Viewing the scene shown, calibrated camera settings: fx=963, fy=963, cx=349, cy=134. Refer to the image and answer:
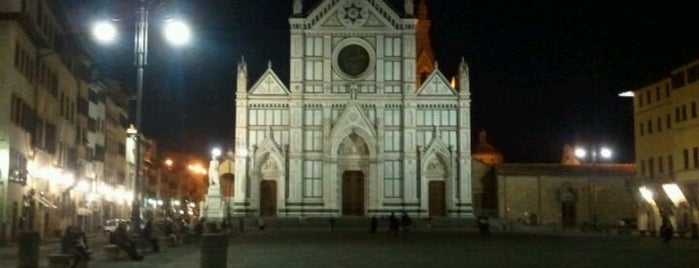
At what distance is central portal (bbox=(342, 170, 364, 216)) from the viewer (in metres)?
84.2

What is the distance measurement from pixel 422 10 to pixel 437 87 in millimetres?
21718

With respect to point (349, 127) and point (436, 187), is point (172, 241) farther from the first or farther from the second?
point (436, 187)

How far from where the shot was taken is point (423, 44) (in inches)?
4001

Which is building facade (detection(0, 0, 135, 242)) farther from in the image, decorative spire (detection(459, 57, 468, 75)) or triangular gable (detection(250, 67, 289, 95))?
decorative spire (detection(459, 57, 468, 75))

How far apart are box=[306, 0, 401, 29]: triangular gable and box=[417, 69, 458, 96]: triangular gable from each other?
5524 mm

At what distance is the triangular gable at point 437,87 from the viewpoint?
82875 mm

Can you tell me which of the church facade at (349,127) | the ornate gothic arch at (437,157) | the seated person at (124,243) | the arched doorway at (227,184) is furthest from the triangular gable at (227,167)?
the seated person at (124,243)

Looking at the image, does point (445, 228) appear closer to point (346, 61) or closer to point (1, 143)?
point (346, 61)

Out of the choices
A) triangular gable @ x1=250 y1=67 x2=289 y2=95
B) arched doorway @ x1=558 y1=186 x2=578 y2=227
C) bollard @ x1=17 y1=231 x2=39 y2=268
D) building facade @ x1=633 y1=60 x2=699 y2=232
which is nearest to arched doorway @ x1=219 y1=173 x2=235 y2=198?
triangular gable @ x1=250 y1=67 x2=289 y2=95

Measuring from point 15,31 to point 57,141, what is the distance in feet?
42.3

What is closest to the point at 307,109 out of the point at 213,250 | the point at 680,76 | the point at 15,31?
the point at 680,76

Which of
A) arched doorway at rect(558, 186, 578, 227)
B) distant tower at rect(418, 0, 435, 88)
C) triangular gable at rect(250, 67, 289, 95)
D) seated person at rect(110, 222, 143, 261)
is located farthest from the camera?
distant tower at rect(418, 0, 435, 88)

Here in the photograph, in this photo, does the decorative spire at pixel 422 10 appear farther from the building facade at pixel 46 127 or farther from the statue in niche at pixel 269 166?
the building facade at pixel 46 127

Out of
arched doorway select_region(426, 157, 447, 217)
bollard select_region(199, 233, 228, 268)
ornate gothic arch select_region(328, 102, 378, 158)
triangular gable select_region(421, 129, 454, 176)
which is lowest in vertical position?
bollard select_region(199, 233, 228, 268)
